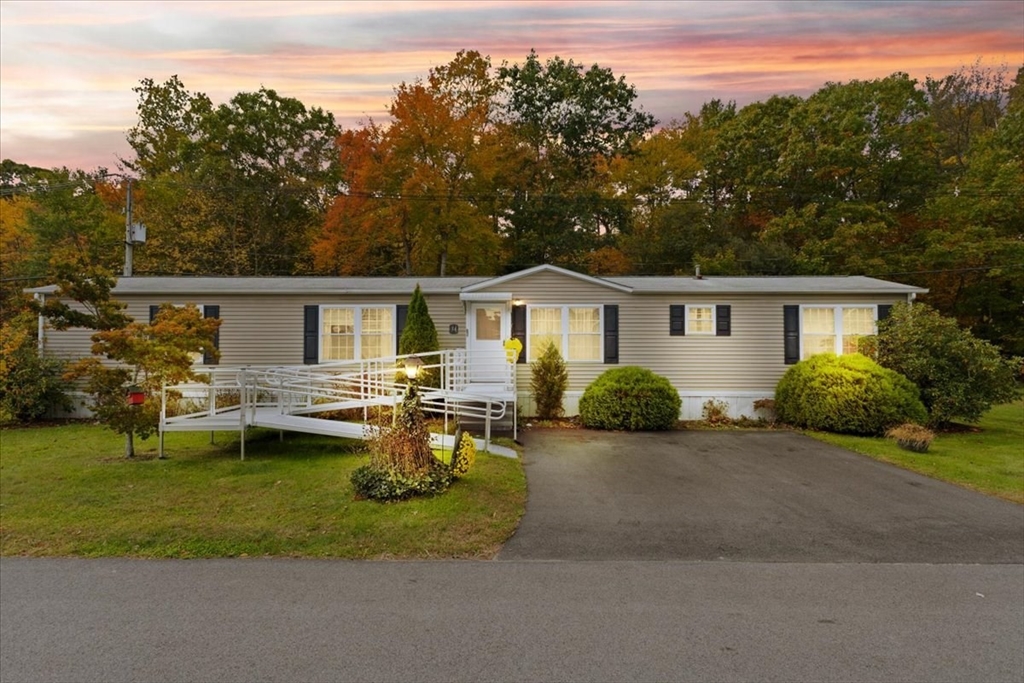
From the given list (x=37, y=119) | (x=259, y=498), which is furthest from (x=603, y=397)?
(x=37, y=119)

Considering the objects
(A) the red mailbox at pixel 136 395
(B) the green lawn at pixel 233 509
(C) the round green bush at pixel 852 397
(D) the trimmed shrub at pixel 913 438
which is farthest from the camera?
(C) the round green bush at pixel 852 397

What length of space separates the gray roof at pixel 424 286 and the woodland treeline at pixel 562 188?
10.4 meters

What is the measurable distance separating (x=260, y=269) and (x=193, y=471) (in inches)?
901

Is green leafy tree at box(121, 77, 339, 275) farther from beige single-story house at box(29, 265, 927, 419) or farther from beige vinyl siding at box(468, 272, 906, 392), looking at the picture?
beige vinyl siding at box(468, 272, 906, 392)

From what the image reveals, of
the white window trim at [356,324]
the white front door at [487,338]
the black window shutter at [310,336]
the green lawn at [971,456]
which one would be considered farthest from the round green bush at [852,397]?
the black window shutter at [310,336]

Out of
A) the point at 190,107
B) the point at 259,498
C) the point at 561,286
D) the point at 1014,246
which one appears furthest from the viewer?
the point at 190,107

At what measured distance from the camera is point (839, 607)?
12.9ft

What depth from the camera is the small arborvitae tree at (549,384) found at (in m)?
13.3

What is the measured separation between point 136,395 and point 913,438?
46.6ft

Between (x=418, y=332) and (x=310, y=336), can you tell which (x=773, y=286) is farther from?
(x=310, y=336)

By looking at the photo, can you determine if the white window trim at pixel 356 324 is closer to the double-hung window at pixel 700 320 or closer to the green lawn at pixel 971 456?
the double-hung window at pixel 700 320

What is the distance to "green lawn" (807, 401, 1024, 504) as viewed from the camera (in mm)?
7875

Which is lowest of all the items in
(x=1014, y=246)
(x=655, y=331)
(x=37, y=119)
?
(x=655, y=331)

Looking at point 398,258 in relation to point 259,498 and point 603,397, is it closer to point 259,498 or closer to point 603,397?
point 603,397
